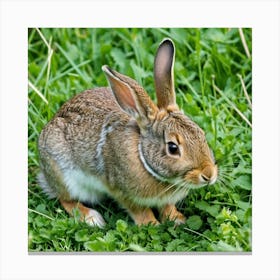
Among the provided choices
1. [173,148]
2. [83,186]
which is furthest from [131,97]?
[83,186]

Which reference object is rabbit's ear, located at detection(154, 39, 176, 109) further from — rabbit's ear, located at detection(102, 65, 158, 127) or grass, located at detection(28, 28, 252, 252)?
grass, located at detection(28, 28, 252, 252)

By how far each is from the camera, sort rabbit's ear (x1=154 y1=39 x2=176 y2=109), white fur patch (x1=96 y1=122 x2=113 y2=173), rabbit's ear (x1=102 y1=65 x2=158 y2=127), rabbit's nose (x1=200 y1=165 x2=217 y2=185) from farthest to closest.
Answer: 1. white fur patch (x1=96 y1=122 x2=113 y2=173)
2. rabbit's ear (x1=154 y1=39 x2=176 y2=109)
3. rabbit's ear (x1=102 y1=65 x2=158 y2=127)
4. rabbit's nose (x1=200 y1=165 x2=217 y2=185)

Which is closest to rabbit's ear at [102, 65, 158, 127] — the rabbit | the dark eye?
the rabbit

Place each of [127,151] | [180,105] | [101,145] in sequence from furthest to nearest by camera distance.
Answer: [180,105] → [101,145] → [127,151]

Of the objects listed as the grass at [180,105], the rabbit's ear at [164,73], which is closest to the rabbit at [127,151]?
the rabbit's ear at [164,73]

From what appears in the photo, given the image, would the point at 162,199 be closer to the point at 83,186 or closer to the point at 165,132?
the point at 165,132

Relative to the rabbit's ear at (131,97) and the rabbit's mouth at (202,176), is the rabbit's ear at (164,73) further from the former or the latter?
the rabbit's mouth at (202,176)

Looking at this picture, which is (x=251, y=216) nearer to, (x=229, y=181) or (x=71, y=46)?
(x=229, y=181)
